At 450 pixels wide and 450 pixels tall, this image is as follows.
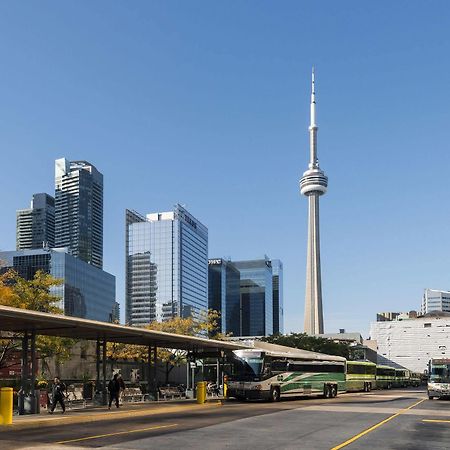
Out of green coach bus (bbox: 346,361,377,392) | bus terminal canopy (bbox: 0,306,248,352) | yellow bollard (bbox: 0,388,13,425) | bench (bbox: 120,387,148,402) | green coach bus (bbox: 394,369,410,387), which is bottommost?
green coach bus (bbox: 394,369,410,387)

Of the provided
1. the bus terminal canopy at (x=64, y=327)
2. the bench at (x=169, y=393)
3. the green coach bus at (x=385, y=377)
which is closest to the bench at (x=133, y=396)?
the bench at (x=169, y=393)

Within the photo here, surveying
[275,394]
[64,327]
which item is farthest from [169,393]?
[64,327]

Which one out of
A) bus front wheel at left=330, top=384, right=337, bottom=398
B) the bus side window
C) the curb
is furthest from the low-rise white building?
the curb

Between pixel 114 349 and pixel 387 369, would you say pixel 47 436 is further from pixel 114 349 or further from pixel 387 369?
pixel 387 369

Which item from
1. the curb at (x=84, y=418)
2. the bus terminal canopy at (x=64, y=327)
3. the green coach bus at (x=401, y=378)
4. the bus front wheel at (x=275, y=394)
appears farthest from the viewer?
the green coach bus at (x=401, y=378)

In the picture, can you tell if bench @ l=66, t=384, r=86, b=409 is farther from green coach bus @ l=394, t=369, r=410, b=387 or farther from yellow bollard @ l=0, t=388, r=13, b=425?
green coach bus @ l=394, t=369, r=410, b=387

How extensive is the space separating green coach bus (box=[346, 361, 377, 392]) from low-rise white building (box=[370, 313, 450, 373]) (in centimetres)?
9938

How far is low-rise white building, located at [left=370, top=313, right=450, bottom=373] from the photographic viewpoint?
542 ft

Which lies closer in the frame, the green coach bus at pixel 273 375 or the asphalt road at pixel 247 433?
the asphalt road at pixel 247 433

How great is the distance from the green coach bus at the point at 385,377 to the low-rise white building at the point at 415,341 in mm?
84362

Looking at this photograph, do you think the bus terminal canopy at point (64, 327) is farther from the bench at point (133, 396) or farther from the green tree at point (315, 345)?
the green tree at point (315, 345)

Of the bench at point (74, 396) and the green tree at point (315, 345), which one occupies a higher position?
the bench at point (74, 396)

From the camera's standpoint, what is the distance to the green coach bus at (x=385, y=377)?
251ft

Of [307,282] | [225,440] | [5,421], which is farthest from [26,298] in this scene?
[307,282]
